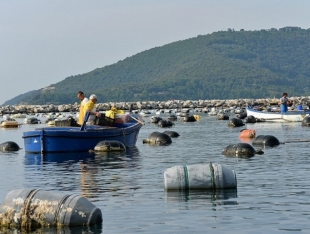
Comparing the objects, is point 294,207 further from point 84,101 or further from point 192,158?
point 84,101

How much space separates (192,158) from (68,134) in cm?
554

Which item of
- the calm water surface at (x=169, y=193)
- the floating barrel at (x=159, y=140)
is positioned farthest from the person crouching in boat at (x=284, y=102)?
the calm water surface at (x=169, y=193)

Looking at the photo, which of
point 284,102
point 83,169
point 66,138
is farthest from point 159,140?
point 284,102

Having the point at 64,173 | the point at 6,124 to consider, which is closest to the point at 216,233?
the point at 64,173

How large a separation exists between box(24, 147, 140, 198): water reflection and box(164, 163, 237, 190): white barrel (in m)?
1.98

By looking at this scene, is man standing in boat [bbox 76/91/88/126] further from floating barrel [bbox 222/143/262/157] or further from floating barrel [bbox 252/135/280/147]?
floating barrel [bbox 252/135/280/147]

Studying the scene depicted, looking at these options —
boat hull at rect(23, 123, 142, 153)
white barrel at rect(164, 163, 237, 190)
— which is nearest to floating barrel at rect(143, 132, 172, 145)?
boat hull at rect(23, 123, 142, 153)

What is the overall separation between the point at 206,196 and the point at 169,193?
1233 mm

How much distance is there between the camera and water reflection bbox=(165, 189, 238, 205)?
70.8 feet

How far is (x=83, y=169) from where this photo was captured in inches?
1205

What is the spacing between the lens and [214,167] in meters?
23.1

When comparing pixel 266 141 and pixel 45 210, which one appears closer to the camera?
pixel 45 210

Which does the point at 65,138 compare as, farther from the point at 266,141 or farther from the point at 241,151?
the point at 266,141

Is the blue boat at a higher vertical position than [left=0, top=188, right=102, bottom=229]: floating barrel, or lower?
higher
